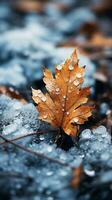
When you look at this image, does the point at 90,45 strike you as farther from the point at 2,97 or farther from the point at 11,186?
the point at 11,186

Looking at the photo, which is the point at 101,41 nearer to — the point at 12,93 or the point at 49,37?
the point at 49,37

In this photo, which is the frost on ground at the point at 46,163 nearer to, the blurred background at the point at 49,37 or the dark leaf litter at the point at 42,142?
the dark leaf litter at the point at 42,142

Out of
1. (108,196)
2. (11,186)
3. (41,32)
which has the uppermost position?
(41,32)

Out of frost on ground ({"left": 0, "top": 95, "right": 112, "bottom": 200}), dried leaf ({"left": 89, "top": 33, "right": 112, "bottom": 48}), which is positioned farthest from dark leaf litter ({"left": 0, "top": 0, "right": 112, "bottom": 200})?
dried leaf ({"left": 89, "top": 33, "right": 112, "bottom": 48})

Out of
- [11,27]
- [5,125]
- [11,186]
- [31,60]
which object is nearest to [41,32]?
[11,27]

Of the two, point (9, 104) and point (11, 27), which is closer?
point (9, 104)

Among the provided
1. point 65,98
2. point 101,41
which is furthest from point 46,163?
point 101,41
